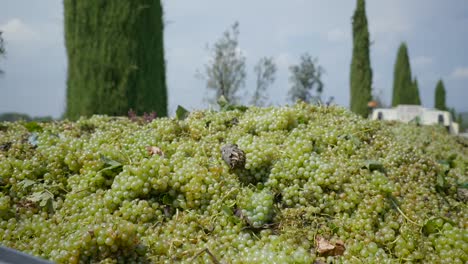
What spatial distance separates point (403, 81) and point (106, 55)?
20068mm

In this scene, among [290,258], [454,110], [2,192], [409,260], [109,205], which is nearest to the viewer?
[290,258]

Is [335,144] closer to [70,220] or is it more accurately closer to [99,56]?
[70,220]

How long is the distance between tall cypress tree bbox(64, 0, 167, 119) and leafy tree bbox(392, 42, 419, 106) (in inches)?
764

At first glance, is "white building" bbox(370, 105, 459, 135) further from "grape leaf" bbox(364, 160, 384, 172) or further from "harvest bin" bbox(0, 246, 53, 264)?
"harvest bin" bbox(0, 246, 53, 264)

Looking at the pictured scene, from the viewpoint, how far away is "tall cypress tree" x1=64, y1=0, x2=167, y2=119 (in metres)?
6.81

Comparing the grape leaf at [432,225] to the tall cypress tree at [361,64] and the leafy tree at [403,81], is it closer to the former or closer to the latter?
the tall cypress tree at [361,64]

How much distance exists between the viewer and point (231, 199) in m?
1.52

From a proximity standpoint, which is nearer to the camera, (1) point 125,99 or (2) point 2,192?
(2) point 2,192

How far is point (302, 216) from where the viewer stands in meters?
1.49

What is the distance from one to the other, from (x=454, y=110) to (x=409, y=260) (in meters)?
33.0

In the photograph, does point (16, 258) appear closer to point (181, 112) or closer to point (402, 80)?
point (181, 112)

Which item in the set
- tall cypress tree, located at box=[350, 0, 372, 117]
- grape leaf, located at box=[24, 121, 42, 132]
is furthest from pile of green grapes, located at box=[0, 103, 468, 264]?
tall cypress tree, located at box=[350, 0, 372, 117]

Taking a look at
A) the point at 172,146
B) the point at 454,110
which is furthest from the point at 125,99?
the point at 454,110

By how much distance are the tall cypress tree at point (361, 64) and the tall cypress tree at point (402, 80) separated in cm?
705
